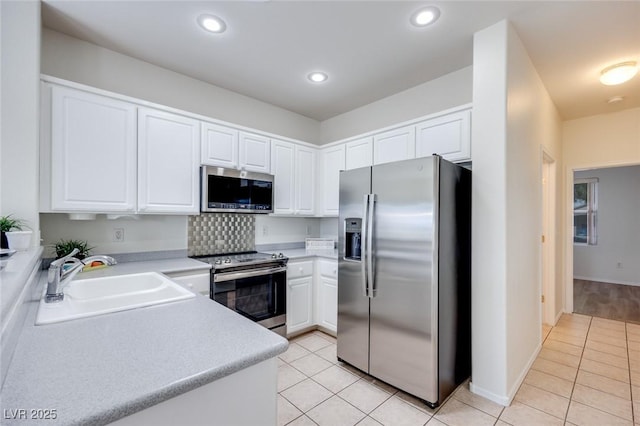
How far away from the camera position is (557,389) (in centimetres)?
234

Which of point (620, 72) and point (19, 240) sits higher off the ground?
point (620, 72)

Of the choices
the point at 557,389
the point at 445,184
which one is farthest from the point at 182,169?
the point at 557,389

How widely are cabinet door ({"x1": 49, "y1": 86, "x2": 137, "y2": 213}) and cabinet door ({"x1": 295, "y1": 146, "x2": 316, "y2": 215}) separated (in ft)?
5.78

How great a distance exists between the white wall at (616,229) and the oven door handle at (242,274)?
6724 millimetres

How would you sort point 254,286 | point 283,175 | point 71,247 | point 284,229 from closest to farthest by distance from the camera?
point 71,247
point 254,286
point 283,175
point 284,229

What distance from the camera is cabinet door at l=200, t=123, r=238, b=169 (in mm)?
2855

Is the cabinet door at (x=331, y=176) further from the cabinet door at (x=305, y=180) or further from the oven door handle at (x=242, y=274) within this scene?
the oven door handle at (x=242, y=274)

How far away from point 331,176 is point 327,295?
4.76 feet

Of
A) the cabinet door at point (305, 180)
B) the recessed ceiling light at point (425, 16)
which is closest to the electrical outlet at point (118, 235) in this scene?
the cabinet door at point (305, 180)

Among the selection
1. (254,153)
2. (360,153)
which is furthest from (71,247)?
(360,153)

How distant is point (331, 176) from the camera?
3742mm

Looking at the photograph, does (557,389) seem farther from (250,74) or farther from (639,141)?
(250,74)

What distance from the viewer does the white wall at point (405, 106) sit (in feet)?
9.56

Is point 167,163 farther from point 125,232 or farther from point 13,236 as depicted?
point 13,236
